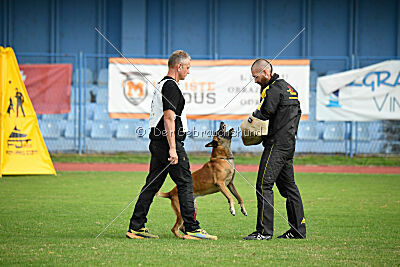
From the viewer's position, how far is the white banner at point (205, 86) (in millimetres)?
17422

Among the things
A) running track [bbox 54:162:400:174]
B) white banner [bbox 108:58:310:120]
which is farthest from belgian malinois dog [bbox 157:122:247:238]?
white banner [bbox 108:58:310:120]

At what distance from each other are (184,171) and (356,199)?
495 centimetres

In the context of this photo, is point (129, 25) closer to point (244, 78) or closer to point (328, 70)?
point (244, 78)

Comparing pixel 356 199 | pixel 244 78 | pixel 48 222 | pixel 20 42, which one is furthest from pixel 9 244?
pixel 20 42

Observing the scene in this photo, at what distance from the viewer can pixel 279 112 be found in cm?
653

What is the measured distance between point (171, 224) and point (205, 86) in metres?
10.3

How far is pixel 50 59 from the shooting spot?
827 inches

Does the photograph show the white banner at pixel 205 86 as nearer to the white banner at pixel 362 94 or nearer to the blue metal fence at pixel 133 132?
the white banner at pixel 362 94

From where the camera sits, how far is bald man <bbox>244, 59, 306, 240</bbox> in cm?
648

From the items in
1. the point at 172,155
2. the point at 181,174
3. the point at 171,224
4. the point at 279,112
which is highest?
the point at 279,112

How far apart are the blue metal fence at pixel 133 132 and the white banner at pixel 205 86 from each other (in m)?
0.86

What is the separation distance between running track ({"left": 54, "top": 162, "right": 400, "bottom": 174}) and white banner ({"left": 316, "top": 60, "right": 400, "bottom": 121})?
1760mm

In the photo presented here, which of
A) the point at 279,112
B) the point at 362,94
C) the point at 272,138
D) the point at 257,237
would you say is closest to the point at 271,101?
the point at 279,112

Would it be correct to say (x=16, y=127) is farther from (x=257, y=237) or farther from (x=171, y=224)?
(x=257, y=237)
